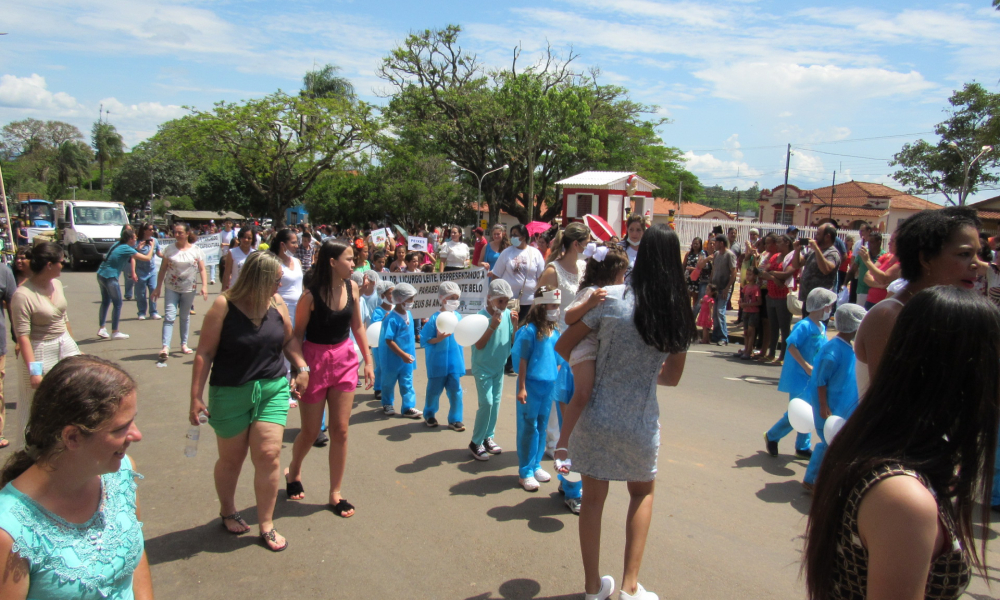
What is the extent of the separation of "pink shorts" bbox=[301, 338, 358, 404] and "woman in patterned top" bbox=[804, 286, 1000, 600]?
312 cm

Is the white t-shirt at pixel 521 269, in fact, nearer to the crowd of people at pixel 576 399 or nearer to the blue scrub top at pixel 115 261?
the crowd of people at pixel 576 399

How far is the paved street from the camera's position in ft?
11.0

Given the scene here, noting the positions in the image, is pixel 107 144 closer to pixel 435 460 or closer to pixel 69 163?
pixel 69 163

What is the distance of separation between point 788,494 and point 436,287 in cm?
402

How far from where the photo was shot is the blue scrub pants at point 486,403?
16.5 feet

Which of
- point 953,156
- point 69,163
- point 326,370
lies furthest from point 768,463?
point 69,163

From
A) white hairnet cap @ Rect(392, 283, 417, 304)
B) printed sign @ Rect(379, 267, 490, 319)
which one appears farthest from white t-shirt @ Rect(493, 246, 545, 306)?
white hairnet cap @ Rect(392, 283, 417, 304)

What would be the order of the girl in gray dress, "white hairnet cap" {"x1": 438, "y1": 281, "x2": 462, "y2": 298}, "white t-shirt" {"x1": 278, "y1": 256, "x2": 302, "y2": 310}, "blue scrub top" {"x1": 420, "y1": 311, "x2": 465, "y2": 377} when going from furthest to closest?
"white t-shirt" {"x1": 278, "y1": 256, "x2": 302, "y2": 310} → "white hairnet cap" {"x1": 438, "y1": 281, "x2": 462, "y2": 298} → "blue scrub top" {"x1": 420, "y1": 311, "x2": 465, "y2": 377} → the girl in gray dress

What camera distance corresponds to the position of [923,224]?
2932mm

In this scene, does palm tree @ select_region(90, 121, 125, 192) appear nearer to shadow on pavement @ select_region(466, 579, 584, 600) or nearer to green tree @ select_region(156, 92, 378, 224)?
green tree @ select_region(156, 92, 378, 224)

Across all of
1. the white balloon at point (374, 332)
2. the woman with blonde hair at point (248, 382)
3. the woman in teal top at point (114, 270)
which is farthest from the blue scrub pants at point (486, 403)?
the woman in teal top at point (114, 270)

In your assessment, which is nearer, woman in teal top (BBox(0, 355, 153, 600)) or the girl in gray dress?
woman in teal top (BBox(0, 355, 153, 600))

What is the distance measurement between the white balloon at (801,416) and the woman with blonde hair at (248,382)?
366cm

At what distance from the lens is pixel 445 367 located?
226 inches
